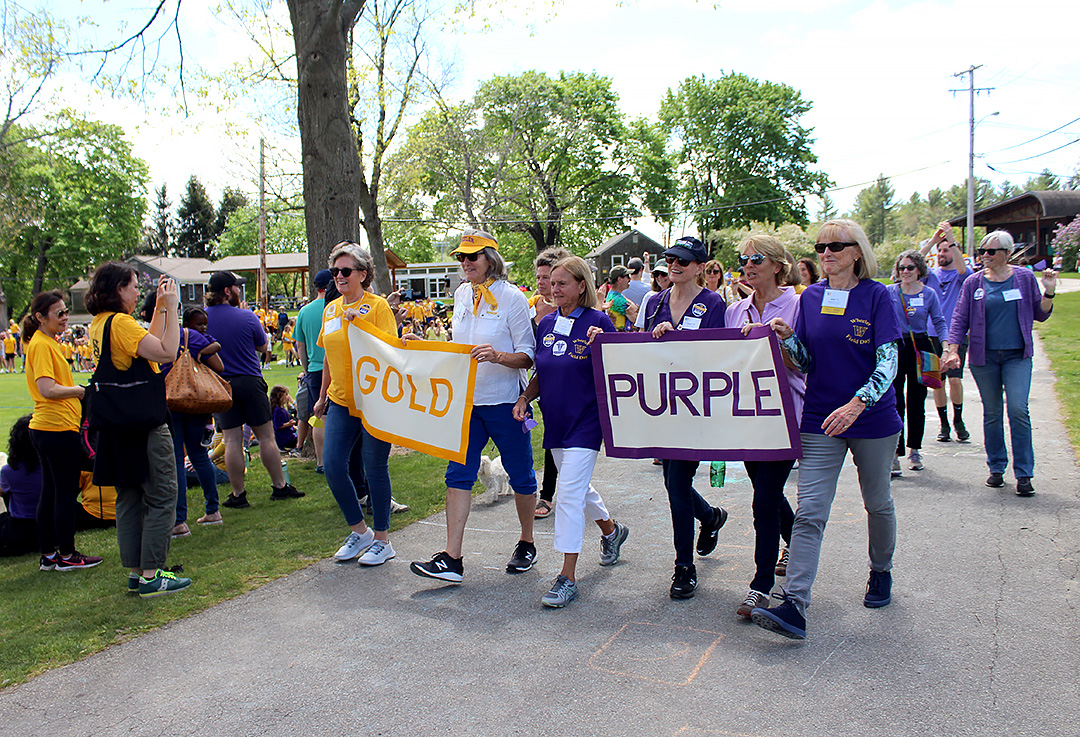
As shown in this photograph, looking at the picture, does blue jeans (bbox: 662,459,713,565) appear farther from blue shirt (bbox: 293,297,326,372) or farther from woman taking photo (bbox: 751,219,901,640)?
blue shirt (bbox: 293,297,326,372)

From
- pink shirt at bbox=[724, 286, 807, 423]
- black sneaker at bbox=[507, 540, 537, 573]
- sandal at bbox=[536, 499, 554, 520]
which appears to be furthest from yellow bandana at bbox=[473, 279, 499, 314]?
sandal at bbox=[536, 499, 554, 520]

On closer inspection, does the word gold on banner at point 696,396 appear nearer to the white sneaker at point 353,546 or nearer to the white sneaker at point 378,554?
the white sneaker at point 378,554

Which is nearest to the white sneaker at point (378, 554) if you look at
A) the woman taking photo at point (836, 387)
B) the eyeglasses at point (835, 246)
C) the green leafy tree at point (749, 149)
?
the woman taking photo at point (836, 387)

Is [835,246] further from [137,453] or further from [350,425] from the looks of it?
[137,453]

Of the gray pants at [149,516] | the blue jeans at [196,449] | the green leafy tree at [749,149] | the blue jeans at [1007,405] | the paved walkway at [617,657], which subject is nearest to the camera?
the paved walkway at [617,657]

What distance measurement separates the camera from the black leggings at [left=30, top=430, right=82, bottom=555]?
528 cm

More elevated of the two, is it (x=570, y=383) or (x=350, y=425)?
(x=570, y=383)

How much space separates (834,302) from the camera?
12.9ft

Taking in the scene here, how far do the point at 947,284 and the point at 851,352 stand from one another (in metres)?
6.05

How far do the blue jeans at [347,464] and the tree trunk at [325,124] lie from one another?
373 cm

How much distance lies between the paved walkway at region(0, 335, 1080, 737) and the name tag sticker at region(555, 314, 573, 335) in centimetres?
150

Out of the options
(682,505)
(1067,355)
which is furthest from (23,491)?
(1067,355)

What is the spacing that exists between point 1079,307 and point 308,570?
32177 mm

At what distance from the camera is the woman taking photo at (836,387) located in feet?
12.4
